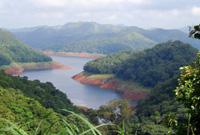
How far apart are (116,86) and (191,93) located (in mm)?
122310

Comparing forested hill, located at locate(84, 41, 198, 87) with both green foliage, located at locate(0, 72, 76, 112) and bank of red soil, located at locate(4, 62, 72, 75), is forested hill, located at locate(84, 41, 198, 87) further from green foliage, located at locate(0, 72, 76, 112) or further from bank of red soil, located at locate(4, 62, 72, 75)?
green foliage, located at locate(0, 72, 76, 112)

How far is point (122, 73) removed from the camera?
466 ft

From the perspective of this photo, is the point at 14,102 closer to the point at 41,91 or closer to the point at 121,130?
the point at 41,91

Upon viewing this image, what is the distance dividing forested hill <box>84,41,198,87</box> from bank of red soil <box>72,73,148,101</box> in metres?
3.57

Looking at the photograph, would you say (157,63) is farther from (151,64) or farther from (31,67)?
(31,67)

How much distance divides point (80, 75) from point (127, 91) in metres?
37.2

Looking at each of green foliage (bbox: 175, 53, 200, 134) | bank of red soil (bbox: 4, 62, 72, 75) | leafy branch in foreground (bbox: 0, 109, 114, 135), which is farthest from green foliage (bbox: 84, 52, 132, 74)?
leafy branch in foreground (bbox: 0, 109, 114, 135)

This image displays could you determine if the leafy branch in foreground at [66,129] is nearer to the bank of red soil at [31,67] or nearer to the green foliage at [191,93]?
the green foliage at [191,93]

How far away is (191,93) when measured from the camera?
475 inches

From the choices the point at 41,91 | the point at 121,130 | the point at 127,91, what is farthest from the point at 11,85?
the point at 121,130

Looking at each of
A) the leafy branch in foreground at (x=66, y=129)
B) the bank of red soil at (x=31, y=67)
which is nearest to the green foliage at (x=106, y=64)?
the bank of red soil at (x=31, y=67)

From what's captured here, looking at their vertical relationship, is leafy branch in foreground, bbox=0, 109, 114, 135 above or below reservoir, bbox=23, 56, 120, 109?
above

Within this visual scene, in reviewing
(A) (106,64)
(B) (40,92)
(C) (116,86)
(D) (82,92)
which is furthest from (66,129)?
(A) (106,64)

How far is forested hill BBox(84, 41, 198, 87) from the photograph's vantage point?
415 feet
